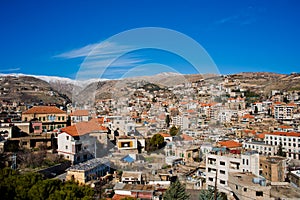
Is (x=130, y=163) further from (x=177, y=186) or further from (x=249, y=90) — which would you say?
(x=249, y=90)

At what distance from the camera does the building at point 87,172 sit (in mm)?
4579

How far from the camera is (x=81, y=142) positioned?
19.8 feet

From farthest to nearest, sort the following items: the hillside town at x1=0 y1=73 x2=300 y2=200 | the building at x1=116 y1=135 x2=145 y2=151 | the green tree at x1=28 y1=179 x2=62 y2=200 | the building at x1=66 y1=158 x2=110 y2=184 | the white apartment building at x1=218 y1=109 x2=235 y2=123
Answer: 1. the white apartment building at x1=218 y1=109 x2=235 y2=123
2. the building at x1=116 y1=135 x2=145 y2=151
3. the building at x1=66 y1=158 x2=110 y2=184
4. the hillside town at x1=0 y1=73 x2=300 y2=200
5. the green tree at x1=28 y1=179 x2=62 y2=200

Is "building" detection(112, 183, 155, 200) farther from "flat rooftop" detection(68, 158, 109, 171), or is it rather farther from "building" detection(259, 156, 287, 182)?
"building" detection(259, 156, 287, 182)

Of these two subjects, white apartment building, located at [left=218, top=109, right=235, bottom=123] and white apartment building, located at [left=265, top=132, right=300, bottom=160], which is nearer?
white apartment building, located at [left=265, top=132, right=300, bottom=160]

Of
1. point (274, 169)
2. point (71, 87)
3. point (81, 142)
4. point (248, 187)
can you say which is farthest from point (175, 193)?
point (71, 87)

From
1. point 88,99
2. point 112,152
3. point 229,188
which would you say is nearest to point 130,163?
point 112,152

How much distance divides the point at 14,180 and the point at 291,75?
94.8 ft

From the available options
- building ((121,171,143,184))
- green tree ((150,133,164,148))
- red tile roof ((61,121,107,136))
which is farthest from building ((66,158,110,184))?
green tree ((150,133,164,148))

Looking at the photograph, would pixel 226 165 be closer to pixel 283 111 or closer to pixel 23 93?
pixel 283 111

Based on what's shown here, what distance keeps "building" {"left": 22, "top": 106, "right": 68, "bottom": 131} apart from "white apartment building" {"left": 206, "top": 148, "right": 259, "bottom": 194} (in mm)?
4574

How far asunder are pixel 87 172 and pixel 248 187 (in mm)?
2550

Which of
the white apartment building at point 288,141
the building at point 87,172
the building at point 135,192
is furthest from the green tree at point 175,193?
the white apartment building at point 288,141

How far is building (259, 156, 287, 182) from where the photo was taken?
5.27 meters
